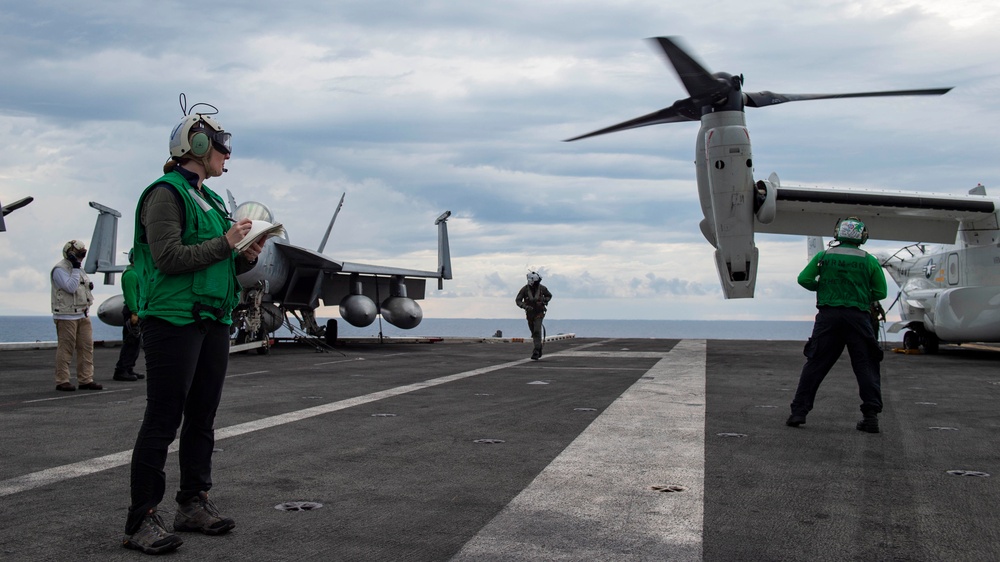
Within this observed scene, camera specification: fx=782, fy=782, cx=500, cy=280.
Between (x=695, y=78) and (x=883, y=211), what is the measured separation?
22.5 feet

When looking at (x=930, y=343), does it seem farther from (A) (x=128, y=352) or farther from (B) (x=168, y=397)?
(B) (x=168, y=397)

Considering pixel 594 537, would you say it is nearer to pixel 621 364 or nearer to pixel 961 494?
pixel 961 494

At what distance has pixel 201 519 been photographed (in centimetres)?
371

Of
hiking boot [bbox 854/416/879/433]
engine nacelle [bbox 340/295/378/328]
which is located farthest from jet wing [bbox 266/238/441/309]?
hiking boot [bbox 854/416/879/433]

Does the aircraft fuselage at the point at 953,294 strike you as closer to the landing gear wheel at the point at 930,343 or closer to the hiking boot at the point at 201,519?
the landing gear wheel at the point at 930,343

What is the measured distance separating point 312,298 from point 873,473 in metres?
20.0

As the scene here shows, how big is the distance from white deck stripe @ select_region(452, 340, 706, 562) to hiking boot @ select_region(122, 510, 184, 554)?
1270mm

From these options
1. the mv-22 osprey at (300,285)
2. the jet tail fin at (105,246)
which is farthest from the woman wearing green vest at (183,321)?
the jet tail fin at (105,246)

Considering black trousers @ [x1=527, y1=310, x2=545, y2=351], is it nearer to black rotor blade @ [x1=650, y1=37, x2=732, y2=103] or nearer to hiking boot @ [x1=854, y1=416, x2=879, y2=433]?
black rotor blade @ [x1=650, y1=37, x2=732, y2=103]

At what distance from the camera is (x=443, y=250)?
30688 millimetres

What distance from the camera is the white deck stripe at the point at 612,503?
349cm

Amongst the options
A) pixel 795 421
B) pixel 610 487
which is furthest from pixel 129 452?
pixel 795 421

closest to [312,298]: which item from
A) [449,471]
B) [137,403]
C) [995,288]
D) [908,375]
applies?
[137,403]

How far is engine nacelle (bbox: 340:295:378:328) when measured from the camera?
2525 cm
